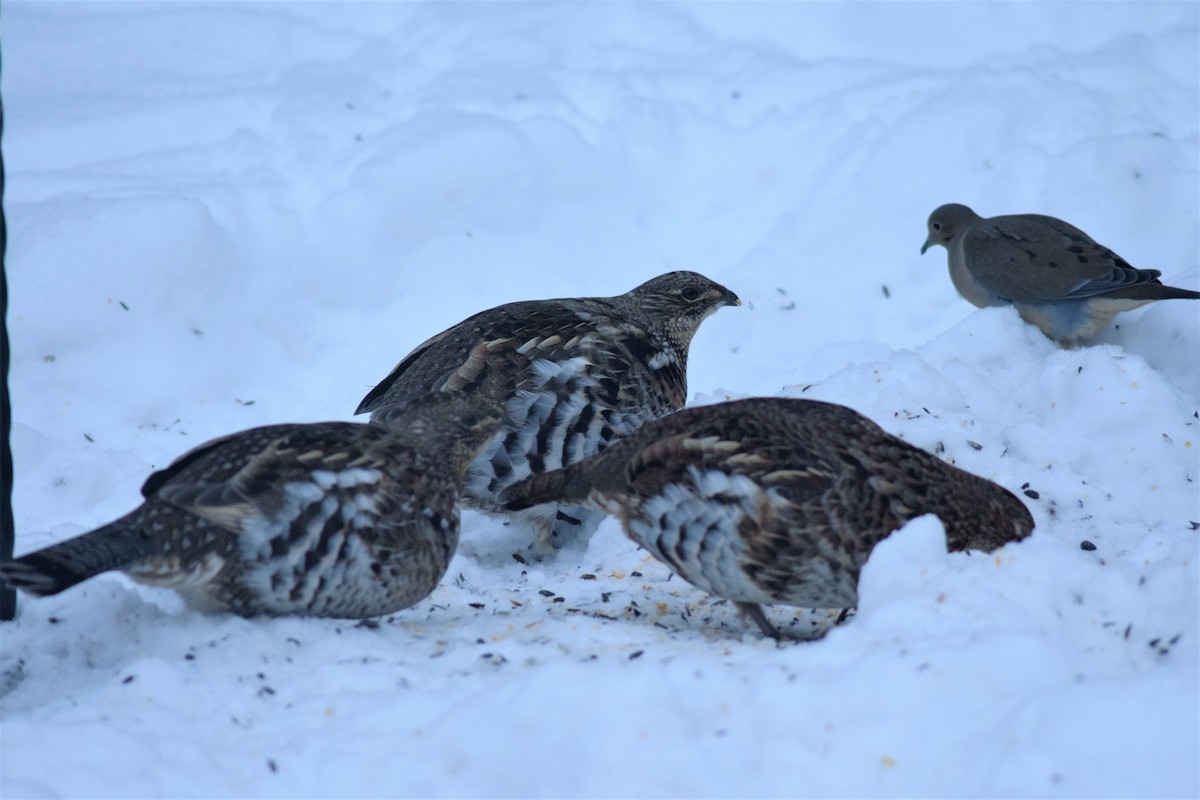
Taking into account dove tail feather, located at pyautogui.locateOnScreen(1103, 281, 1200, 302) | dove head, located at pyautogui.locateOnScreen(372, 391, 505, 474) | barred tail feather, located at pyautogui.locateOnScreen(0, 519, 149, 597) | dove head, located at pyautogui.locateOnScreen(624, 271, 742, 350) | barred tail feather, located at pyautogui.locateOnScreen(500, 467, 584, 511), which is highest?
dove tail feather, located at pyautogui.locateOnScreen(1103, 281, 1200, 302)

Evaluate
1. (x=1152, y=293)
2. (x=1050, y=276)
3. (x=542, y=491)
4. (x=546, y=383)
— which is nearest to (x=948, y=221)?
(x=1050, y=276)

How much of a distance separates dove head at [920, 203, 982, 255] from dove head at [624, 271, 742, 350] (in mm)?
1924

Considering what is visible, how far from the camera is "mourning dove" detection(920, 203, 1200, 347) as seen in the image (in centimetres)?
706

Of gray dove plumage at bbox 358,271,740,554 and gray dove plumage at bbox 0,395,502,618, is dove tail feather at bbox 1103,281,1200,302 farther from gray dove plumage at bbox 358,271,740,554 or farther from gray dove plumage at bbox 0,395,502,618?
gray dove plumage at bbox 0,395,502,618

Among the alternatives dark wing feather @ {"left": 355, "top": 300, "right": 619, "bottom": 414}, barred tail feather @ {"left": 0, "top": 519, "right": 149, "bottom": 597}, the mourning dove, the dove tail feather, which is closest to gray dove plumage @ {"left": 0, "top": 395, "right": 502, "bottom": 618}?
barred tail feather @ {"left": 0, "top": 519, "right": 149, "bottom": 597}

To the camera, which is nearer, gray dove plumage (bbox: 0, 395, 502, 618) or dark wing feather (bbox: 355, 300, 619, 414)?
gray dove plumage (bbox: 0, 395, 502, 618)

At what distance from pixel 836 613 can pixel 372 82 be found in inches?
271

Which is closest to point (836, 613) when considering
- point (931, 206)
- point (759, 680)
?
point (759, 680)

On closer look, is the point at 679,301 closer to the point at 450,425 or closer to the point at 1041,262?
the point at 1041,262

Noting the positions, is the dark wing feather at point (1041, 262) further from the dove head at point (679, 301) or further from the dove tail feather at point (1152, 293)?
the dove head at point (679, 301)

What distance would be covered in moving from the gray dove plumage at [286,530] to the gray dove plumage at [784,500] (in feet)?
2.63

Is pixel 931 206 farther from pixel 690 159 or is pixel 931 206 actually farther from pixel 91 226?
pixel 91 226

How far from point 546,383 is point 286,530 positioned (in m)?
2.14

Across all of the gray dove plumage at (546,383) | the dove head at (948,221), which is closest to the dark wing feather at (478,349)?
the gray dove plumage at (546,383)
